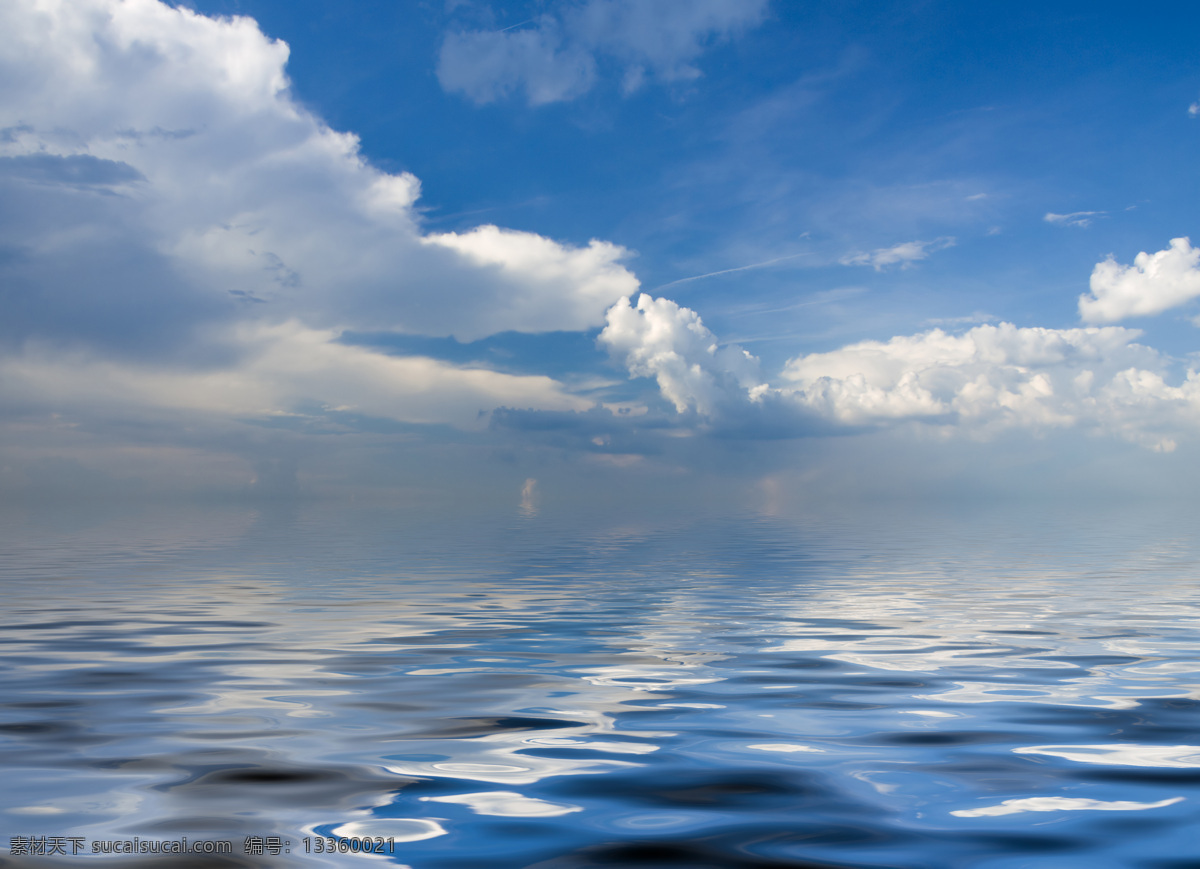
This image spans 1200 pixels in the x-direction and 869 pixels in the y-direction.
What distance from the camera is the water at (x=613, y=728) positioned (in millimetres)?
5848

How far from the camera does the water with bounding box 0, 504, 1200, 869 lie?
585 centimetres

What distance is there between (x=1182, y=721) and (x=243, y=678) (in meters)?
11.6

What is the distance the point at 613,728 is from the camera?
8.98m

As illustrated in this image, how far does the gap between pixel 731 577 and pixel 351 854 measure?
23103mm

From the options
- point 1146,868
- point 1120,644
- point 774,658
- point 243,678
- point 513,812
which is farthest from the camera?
point 1120,644

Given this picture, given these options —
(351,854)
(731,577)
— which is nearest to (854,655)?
(351,854)

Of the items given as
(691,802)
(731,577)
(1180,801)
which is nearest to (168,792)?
(691,802)

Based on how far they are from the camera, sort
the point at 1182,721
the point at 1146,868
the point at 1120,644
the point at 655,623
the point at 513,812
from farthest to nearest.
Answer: the point at 655,623, the point at 1120,644, the point at 1182,721, the point at 513,812, the point at 1146,868

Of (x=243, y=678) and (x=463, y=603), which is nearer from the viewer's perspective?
(x=243, y=678)

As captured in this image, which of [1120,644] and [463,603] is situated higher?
[463,603]

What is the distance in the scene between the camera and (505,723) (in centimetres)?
915

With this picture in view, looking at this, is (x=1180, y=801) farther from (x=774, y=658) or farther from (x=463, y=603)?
(x=463, y=603)

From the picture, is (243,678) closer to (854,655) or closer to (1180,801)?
(854,655)

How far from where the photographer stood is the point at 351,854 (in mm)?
5535
